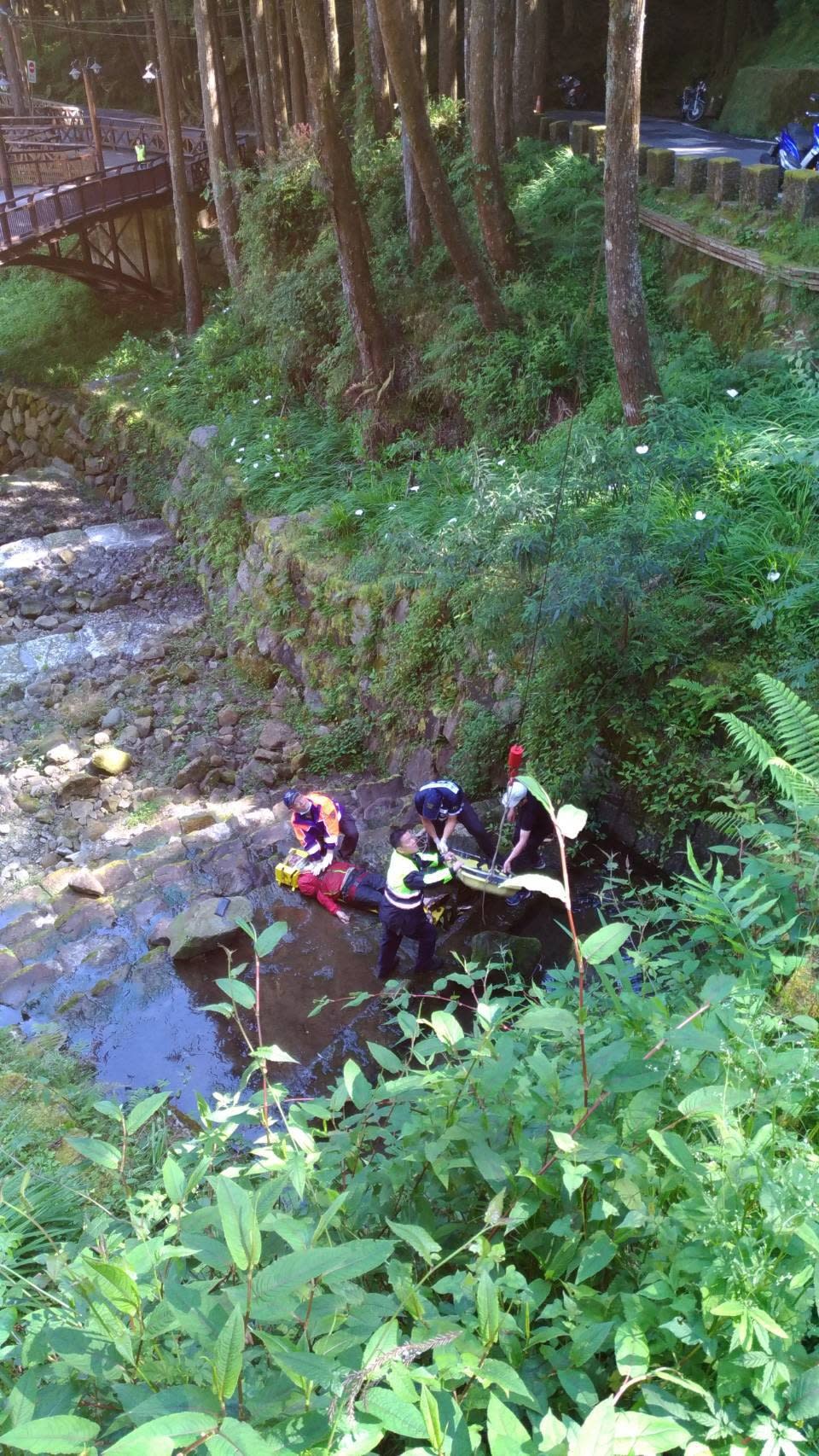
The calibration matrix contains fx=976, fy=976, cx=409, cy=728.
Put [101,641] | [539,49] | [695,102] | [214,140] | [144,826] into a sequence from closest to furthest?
[144,826] → [101,641] → [214,140] → [539,49] → [695,102]

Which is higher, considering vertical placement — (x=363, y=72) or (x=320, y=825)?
(x=363, y=72)

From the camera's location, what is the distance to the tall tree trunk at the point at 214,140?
19.1 metres

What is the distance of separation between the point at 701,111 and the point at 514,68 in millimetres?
5332

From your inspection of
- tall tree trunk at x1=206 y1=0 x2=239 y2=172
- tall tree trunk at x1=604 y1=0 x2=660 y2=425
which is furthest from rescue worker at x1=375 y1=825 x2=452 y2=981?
tall tree trunk at x1=206 y1=0 x2=239 y2=172

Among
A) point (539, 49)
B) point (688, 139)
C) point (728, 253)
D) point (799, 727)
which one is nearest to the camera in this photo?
point (799, 727)

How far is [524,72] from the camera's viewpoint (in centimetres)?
1809

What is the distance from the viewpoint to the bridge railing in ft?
70.2

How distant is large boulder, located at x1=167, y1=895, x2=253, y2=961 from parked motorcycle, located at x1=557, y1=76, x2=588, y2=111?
22.6 meters

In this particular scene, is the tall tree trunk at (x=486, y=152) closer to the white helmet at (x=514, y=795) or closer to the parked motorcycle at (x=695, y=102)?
the white helmet at (x=514, y=795)

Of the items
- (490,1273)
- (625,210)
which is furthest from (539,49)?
(490,1273)

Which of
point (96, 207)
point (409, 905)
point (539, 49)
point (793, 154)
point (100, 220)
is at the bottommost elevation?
point (409, 905)

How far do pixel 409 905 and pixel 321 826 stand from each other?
1.47 metres

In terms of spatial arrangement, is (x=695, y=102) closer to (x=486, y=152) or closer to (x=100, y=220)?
(x=486, y=152)

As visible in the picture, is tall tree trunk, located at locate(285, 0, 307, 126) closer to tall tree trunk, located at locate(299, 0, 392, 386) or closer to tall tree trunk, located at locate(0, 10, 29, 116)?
tall tree trunk, located at locate(299, 0, 392, 386)
